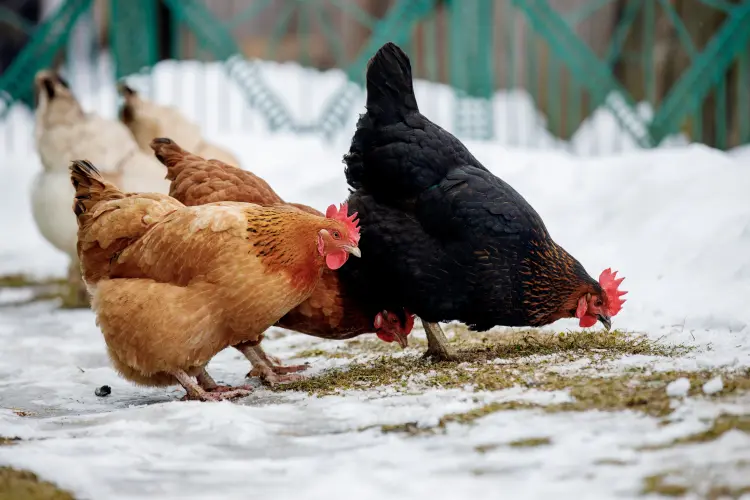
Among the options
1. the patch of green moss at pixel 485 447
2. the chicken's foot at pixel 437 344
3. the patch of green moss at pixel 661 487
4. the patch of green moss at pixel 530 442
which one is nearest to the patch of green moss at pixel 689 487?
the patch of green moss at pixel 661 487

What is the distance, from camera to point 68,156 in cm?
666

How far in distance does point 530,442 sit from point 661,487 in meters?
0.51

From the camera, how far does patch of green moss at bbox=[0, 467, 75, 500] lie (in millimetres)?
2535

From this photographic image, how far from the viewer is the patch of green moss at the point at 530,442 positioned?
8.80 ft

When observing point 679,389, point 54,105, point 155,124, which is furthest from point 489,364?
point 54,105

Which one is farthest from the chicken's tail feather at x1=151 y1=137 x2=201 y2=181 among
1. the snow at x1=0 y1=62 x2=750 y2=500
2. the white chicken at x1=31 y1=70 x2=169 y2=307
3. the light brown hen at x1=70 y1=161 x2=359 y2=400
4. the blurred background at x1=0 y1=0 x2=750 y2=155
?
the blurred background at x1=0 y1=0 x2=750 y2=155

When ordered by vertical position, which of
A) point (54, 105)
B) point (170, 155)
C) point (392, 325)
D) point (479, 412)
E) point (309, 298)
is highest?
point (54, 105)

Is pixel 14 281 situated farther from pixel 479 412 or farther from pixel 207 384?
pixel 479 412

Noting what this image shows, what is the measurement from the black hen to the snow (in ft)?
1.33

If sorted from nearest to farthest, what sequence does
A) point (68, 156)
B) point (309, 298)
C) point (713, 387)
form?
1. point (713, 387)
2. point (309, 298)
3. point (68, 156)

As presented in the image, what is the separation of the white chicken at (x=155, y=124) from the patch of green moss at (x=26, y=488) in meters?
4.26

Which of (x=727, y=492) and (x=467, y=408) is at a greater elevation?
(x=467, y=408)

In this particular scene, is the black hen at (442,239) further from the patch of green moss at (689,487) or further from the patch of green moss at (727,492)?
the patch of green moss at (727,492)

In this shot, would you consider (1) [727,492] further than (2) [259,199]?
No
